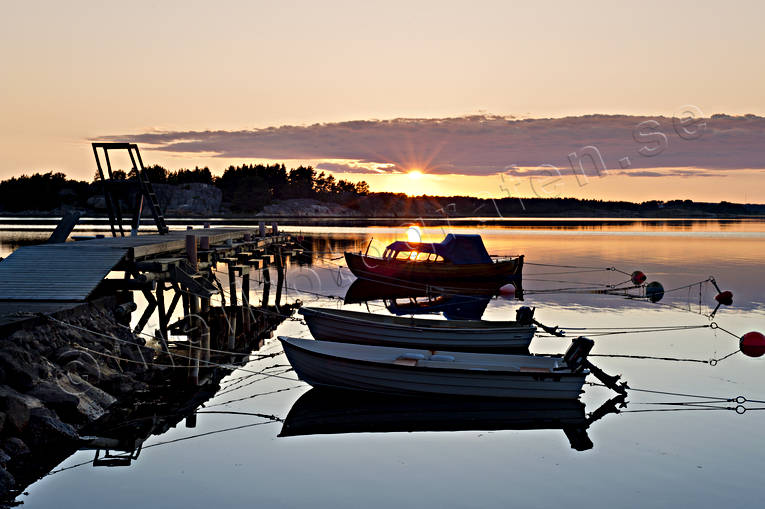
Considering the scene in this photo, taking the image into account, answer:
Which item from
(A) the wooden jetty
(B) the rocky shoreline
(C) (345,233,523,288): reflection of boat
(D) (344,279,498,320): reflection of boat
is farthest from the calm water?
(C) (345,233,523,288): reflection of boat

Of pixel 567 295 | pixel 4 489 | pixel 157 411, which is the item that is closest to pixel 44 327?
pixel 157 411

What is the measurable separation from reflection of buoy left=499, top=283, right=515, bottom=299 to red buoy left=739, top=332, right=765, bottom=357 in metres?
19.3

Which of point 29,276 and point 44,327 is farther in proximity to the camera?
point 29,276

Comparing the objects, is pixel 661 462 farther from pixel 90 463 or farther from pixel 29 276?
pixel 29 276

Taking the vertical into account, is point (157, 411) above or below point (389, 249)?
below

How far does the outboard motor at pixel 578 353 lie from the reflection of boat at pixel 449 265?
21.4m

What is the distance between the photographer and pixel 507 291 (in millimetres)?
41406

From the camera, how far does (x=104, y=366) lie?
58.2ft

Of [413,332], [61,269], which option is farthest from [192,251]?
[413,332]

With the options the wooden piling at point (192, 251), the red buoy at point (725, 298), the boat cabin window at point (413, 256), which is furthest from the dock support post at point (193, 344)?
the red buoy at point (725, 298)

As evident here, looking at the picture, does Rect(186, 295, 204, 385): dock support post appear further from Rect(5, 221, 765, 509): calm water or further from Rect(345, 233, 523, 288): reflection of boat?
Rect(345, 233, 523, 288): reflection of boat

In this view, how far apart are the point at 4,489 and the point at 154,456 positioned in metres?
2.97

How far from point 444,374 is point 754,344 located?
10.6 metres

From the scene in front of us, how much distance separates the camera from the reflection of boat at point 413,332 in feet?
71.7
